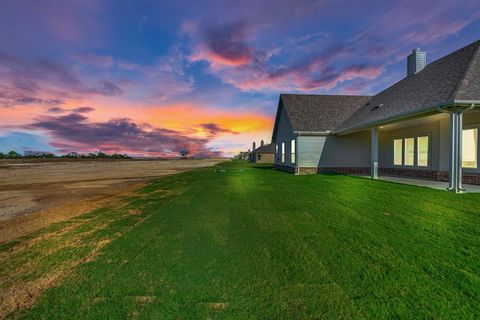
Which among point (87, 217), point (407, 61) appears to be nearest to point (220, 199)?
point (87, 217)

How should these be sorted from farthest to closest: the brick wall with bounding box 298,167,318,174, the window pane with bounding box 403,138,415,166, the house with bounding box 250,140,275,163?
the house with bounding box 250,140,275,163
the brick wall with bounding box 298,167,318,174
the window pane with bounding box 403,138,415,166

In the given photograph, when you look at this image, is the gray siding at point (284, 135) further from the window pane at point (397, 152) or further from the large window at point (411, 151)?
the large window at point (411, 151)

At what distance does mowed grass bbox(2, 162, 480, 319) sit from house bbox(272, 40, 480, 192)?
547 centimetres

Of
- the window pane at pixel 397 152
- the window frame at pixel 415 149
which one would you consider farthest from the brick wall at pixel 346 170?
the window pane at pixel 397 152

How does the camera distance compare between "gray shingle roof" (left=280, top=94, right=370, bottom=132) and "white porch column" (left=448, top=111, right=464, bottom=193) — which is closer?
"white porch column" (left=448, top=111, right=464, bottom=193)

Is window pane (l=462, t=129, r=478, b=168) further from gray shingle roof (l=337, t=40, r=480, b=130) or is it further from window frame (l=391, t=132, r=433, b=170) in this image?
gray shingle roof (l=337, t=40, r=480, b=130)

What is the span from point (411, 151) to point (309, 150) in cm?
616

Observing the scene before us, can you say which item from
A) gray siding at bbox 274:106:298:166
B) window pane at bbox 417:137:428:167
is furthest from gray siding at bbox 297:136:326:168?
window pane at bbox 417:137:428:167

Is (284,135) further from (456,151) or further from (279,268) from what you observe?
(279,268)

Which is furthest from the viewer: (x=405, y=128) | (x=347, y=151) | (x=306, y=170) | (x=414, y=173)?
(x=347, y=151)

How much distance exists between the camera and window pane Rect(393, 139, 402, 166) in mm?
14383

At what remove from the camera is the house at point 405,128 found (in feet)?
29.3

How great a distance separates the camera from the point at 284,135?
20.9m

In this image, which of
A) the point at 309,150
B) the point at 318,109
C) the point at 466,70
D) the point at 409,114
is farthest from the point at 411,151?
the point at 318,109
